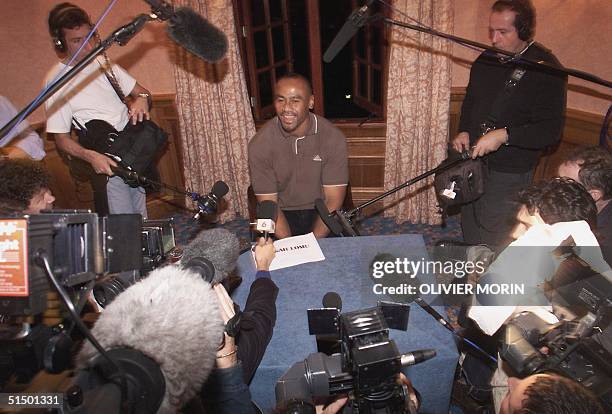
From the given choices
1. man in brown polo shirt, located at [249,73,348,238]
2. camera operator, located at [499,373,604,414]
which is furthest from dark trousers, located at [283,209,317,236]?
camera operator, located at [499,373,604,414]

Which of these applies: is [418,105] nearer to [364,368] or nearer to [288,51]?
[288,51]

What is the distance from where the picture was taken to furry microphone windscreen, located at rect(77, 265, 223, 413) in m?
0.77

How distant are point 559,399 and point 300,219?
228cm

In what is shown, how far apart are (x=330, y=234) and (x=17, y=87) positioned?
10.3 feet

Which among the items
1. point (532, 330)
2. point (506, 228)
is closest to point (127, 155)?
point (532, 330)

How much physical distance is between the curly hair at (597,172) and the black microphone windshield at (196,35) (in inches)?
75.2

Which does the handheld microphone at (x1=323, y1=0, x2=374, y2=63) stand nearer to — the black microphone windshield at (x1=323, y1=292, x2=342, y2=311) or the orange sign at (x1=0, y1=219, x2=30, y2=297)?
the black microphone windshield at (x1=323, y1=292, x2=342, y2=311)


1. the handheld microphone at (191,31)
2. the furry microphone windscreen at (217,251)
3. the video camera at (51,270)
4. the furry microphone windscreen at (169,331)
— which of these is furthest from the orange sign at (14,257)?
the handheld microphone at (191,31)

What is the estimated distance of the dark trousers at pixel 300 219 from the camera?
3.16 metres

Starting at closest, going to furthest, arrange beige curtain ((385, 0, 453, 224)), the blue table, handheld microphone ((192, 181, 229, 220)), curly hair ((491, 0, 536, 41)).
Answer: the blue table → handheld microphone ((192, 181, 229, 220)) → curly hair ((491, 0, 536, 41)) → beige curtain ((385, 0, 453, 224))

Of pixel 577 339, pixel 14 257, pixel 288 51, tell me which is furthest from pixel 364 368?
pixel 288 51

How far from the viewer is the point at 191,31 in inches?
70.5

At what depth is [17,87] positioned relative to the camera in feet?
12.0

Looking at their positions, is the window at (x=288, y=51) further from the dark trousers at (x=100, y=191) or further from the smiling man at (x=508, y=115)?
the dark trousers at (x=100, y=191)
